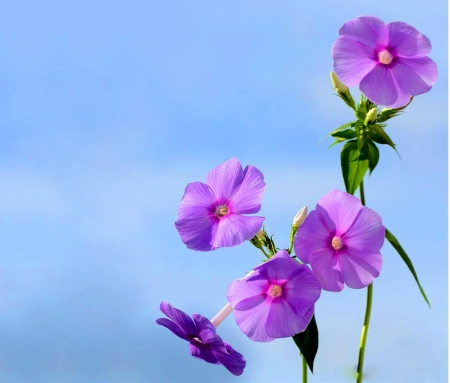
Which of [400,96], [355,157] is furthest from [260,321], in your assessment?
[400,96]

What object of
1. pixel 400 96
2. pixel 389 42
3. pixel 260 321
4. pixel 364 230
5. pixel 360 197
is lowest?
pixel 260 321

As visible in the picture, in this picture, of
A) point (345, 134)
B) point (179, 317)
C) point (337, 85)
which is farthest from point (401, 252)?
point (179, 317)

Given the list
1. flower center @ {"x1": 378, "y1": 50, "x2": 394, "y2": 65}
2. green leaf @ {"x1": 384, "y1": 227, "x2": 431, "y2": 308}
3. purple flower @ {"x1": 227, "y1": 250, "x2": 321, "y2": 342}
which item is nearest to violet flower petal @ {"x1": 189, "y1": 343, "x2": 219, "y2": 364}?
purple flower @ {"x1": 227, "y1": 250, "x2": 321, "y2": 342}

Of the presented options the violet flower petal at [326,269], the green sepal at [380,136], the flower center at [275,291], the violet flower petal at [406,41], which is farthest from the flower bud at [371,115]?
the flower center at [275,291]

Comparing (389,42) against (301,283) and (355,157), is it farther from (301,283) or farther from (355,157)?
(301,283)

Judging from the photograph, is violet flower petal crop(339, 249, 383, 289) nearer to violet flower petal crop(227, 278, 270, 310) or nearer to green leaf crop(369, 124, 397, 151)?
violet flower petal crop(227, 278, 270, 310)
